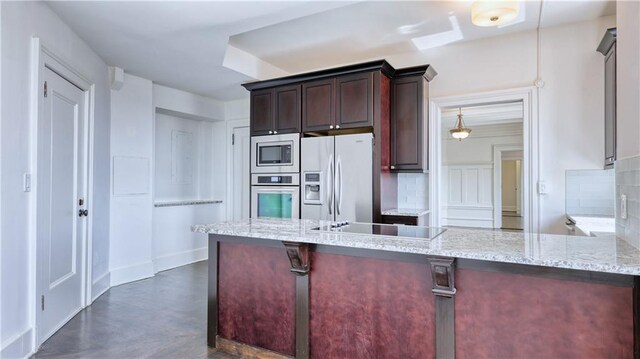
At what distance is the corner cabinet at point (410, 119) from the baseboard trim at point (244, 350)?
88.8 inches

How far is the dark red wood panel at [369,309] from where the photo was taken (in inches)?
72.5

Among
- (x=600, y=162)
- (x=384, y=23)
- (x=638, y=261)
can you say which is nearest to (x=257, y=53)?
(x=384, y=23)

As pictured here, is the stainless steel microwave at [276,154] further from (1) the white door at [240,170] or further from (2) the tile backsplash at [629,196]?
(2) the tile backsplash at [629,196]

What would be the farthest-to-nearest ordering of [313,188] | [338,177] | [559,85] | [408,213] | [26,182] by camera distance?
[313,188] < [338,177] < [408,213] < [559,85] < [26,182]

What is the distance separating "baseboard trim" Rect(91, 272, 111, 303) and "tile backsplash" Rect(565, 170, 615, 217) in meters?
4.57

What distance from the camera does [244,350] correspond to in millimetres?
2365

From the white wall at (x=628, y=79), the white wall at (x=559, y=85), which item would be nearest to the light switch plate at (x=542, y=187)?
the white wall at (x=559, y=85)

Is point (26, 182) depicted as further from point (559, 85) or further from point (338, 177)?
point (559, 85)

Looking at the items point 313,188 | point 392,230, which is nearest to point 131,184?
point 313,188

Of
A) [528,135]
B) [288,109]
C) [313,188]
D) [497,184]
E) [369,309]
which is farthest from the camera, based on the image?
[497,184]

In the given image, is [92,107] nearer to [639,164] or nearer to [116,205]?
[116,205]

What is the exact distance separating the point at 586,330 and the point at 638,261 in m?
0.37

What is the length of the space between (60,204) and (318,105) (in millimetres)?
2496

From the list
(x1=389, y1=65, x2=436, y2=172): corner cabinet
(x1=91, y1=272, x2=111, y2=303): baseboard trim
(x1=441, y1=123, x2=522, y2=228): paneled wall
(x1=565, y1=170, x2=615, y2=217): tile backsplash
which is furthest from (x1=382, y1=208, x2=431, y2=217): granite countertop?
(x1=441, y1=123, x2=522, y2=228): paneled wall
